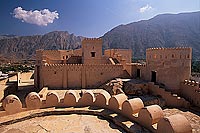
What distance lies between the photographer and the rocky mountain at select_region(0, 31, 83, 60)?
459ft

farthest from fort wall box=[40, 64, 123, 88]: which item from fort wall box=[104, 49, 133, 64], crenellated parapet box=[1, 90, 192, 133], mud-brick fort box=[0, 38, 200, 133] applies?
crenellated parapet box=[1, 90, 192, 133]

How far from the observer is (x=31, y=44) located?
5792 inches

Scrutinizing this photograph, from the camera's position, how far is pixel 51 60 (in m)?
26.5

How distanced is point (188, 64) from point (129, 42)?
13775 centimetres

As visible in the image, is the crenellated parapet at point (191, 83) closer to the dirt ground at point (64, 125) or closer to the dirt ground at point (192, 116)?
the dirt ground at point (192, 116)

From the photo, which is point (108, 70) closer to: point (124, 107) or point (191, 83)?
point (191, 83)

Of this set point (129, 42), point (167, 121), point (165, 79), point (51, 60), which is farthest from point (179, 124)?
point (129, 42)

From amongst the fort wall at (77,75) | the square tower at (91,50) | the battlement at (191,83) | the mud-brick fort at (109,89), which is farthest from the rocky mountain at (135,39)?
the battlement at (191,83)

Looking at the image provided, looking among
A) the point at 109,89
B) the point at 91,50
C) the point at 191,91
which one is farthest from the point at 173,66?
the point at 91,50

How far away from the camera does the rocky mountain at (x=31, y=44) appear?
459ft

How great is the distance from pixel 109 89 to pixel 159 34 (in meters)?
154

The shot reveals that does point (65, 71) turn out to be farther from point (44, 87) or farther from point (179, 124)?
point (179, 124)

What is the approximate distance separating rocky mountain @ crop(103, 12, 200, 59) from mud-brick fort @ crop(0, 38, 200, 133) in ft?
370

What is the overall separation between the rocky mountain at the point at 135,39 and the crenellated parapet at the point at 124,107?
125334 millimetres
